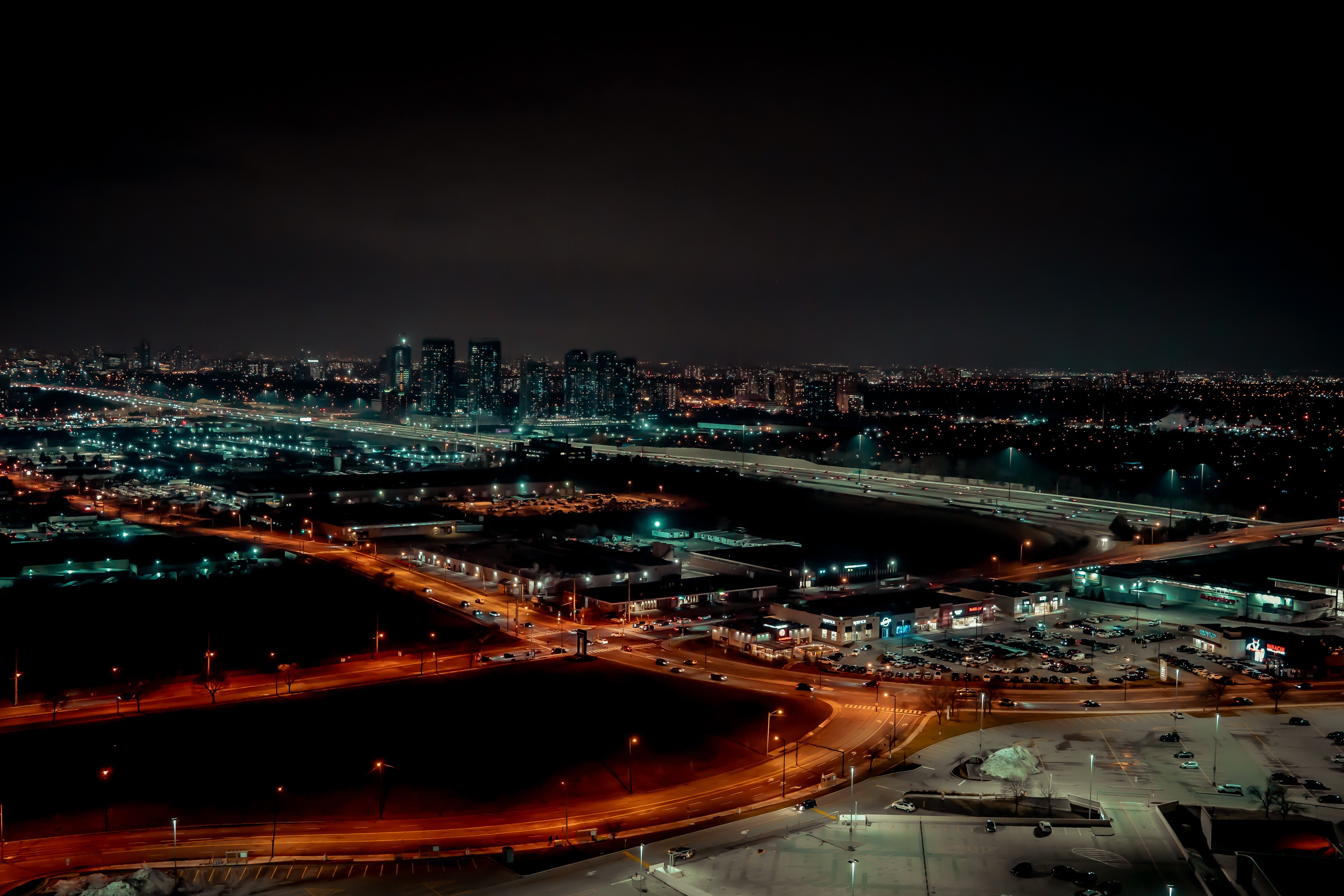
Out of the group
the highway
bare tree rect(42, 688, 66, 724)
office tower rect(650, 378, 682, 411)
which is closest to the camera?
bare tree rect(42, 688, 66, 724)

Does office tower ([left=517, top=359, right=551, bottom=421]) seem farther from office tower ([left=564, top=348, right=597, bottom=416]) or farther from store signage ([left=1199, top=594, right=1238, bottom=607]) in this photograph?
store signage ([left=1199, top=594, right=1238, bottom=607])

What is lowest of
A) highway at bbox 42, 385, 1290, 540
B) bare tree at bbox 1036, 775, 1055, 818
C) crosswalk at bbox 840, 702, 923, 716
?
crosswalk at bbox 840, 702, 923, 716

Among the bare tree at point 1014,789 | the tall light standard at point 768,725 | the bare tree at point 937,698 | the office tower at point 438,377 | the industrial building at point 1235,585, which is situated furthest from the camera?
the office tower at point 438,377

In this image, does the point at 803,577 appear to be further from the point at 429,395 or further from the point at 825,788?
the point at 429,395

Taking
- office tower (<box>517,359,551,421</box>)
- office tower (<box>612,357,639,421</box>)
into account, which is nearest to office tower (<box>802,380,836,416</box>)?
office tower (<box>612,357,639,421</box>)

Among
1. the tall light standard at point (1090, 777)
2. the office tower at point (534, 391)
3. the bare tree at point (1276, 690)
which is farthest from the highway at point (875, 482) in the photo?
the office tower at point (534, 391)

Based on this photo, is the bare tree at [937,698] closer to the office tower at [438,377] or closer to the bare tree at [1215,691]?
the bare tree at [1215,691]
